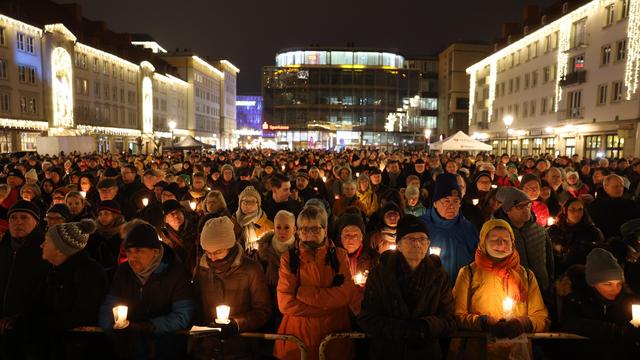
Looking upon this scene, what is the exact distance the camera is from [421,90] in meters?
87.8

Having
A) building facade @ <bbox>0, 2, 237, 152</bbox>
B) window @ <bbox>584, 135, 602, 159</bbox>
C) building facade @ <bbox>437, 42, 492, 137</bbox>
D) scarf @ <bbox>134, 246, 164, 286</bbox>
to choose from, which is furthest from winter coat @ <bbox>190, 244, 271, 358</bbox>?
building facade @ <bbox>437, 42, 492, 137</bbox>

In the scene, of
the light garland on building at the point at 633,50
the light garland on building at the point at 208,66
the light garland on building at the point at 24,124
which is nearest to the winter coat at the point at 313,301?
the light garland on building at the point at 633,50

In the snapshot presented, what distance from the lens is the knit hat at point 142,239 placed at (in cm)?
379

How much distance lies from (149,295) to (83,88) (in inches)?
1830

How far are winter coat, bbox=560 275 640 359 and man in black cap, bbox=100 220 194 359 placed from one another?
2949 millimetres

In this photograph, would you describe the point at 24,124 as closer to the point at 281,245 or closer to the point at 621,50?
the point at 281,245

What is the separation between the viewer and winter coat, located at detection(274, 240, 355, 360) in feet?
12.5

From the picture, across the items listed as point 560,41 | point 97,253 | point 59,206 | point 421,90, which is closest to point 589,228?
point 97,253

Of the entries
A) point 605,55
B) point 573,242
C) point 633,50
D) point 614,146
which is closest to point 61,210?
point 573,242

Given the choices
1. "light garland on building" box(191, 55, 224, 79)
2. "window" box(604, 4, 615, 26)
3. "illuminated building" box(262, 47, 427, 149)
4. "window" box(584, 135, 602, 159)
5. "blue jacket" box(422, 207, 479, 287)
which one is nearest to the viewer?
"blue jacket" box(422, 207, 479, 287)

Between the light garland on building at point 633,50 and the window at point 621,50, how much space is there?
0.67m

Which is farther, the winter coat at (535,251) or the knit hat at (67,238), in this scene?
the winter coat at (535,251)

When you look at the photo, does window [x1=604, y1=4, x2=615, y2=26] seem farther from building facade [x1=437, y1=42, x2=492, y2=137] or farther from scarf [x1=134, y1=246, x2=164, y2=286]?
building facade [x1=437, y1=42, x2=492, y2=137]

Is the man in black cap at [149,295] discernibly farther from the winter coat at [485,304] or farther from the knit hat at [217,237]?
the winter coat at [485,304]
